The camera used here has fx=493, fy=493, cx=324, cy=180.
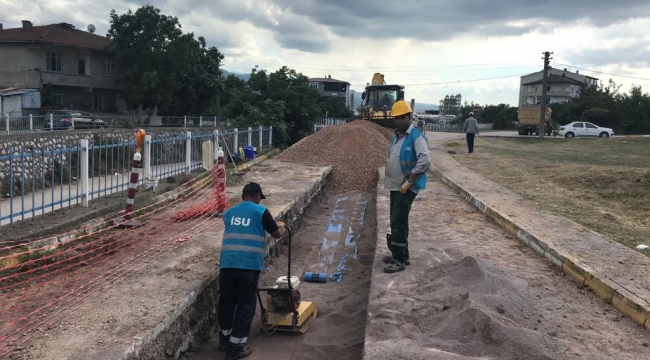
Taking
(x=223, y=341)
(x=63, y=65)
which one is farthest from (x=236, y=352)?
(x=63, y=65)

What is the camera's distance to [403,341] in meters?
3.70

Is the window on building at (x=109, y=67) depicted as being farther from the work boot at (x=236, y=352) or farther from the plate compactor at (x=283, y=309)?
the work boot at (x=236, y=352)

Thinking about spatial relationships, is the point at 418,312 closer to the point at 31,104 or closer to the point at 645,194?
the point at 645,194

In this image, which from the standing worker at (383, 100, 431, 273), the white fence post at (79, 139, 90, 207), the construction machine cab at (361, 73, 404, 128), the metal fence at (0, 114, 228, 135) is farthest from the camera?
the construction machine cab at (361, 73, 404, 128)

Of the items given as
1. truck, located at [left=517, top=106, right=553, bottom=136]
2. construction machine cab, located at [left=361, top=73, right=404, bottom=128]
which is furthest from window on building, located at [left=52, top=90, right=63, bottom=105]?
truck, located at [left=517, top=106, right=553, bottom=136]

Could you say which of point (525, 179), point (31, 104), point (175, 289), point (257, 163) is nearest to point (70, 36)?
point (31, 104)

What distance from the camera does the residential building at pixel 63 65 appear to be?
107 ft

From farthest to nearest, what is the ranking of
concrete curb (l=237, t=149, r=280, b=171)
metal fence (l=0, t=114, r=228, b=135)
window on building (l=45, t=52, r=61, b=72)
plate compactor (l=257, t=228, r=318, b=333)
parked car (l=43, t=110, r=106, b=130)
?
window on building (l=45, t=52, r=61, b=72) < parked car (l=43, t=110, r=106, b=130) < metal fence (l=0, t=114, r=228, b=135) < concrete curb (l=237, t=149, r=280, b=171) < plate compactor (l=257, t=228, r=318, b=333)

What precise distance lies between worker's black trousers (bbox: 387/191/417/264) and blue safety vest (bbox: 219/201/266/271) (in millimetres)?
1673

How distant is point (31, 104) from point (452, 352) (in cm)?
3443

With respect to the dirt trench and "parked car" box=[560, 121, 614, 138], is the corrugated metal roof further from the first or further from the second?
"parked car" box=[560, 121, 614, 138]

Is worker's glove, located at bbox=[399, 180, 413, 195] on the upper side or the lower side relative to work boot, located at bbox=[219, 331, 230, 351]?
upper

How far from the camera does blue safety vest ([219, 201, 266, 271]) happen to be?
14.1 feet

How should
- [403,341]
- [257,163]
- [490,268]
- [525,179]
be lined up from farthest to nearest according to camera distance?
1. [257,163]
2. [525,179]
3. [490,268]
4. [403,341]
